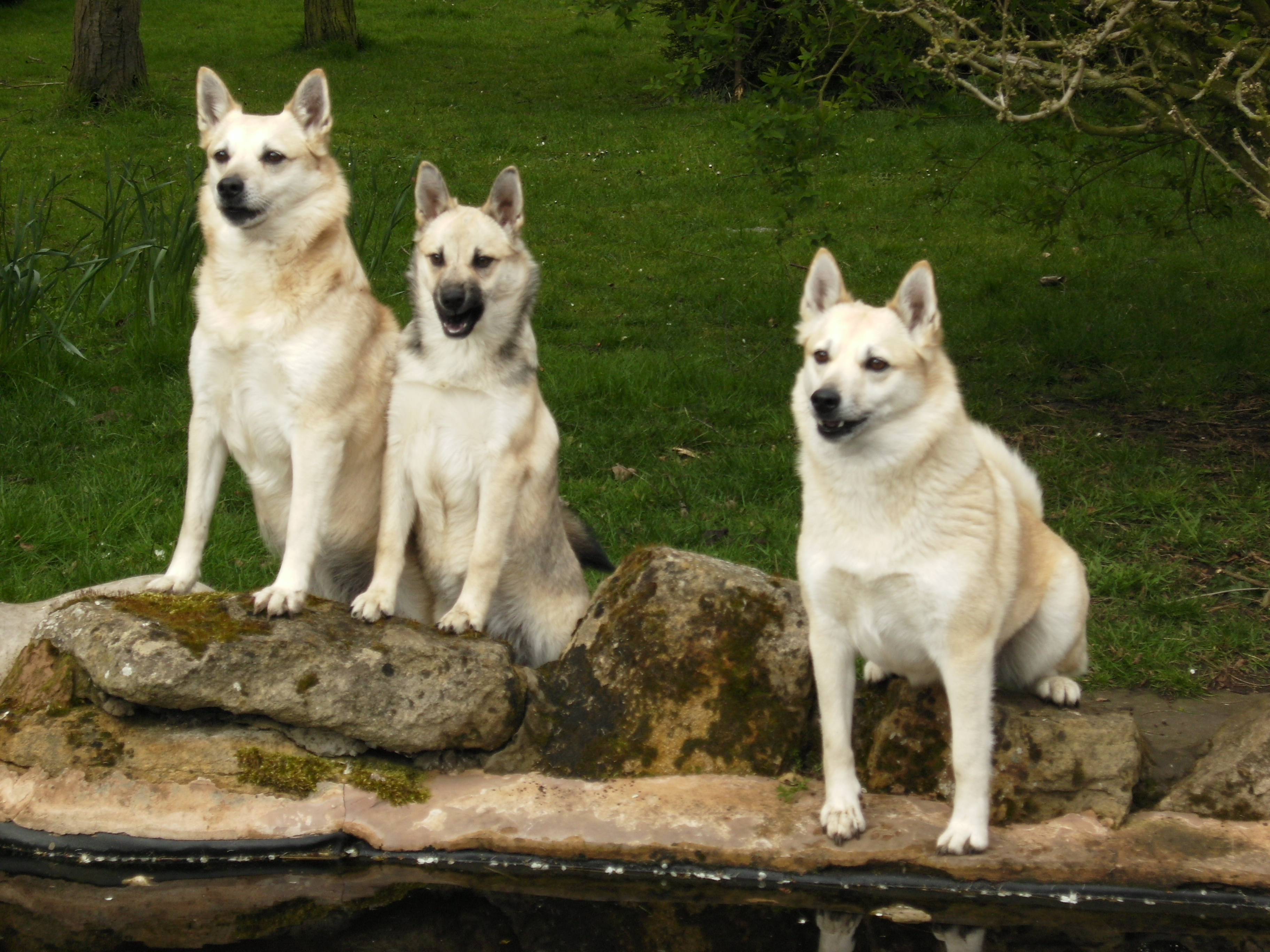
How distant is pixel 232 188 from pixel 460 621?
5.28 feet

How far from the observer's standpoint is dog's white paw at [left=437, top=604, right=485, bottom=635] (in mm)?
4273

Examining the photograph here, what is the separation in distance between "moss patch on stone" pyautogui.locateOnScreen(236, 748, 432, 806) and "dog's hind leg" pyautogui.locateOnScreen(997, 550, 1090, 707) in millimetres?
1983

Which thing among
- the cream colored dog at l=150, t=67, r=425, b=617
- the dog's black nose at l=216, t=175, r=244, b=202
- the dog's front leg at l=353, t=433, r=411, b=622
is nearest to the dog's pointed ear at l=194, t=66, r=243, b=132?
the cream colored dog at l=150, t=67, r=425, b=617

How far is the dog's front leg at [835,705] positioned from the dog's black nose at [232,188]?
2.26 metres

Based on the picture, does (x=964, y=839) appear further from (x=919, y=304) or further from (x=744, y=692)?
(x=919, y=304)

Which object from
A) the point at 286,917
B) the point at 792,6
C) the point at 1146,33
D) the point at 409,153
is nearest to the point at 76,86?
the point at 409,153

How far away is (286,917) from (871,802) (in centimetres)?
174

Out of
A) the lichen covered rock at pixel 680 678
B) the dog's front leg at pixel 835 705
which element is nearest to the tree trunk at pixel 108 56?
the lichen covered rock at pixel 680 678

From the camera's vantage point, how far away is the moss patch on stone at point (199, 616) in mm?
3943

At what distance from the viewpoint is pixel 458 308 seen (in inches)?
166

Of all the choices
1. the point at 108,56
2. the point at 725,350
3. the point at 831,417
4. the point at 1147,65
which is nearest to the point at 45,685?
the point at 831,417

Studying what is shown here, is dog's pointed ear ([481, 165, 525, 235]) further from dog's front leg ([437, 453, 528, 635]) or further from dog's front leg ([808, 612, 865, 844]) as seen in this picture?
dog's front leg ([808, 612, 865, 844])

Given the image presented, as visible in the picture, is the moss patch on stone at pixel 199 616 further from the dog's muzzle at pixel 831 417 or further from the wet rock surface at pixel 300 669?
the dog's muzzle at pixel 831 417

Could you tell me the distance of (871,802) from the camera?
12.7 feet
